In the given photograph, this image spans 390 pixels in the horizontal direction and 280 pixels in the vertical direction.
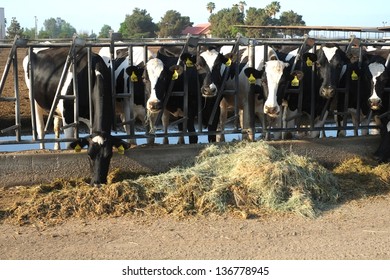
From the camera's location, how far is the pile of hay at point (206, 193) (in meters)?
7.23

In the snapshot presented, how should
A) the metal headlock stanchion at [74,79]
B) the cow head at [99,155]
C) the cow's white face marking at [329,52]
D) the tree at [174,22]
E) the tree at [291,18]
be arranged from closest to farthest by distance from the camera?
1. the cow head at [99,155]
2. the metal headlock stanchion at [74,79]
3. the cow's white face marking at [329,52]
4. the tree at [291,18]
5. the tree at [174,22]

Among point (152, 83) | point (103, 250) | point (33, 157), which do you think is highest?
point (152, 83)

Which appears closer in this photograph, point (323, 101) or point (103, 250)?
point (103, 250)

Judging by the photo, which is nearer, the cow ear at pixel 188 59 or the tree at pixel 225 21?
the cow ear at pixel 188 59

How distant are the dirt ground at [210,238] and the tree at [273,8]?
2821 inches

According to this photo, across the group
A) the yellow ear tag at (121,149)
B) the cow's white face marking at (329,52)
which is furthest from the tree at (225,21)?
the yellow ear tag at (121,149)

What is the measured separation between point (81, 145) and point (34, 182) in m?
0.89

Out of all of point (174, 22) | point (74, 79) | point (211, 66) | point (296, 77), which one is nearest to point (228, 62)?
point (211, 66)

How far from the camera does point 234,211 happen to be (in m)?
7.27

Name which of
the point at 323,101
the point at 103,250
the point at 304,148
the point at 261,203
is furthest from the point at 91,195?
the point at 323,101

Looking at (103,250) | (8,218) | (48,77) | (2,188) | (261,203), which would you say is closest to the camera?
(103,250)

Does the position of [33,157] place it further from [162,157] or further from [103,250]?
[103,250]

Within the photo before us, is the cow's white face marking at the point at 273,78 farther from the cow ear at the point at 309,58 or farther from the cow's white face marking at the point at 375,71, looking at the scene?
the cow's white face marking at the point at 375,71

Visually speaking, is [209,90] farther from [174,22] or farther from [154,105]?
[174,22]
